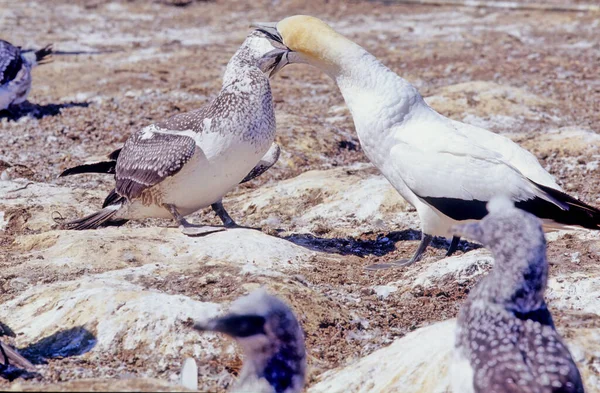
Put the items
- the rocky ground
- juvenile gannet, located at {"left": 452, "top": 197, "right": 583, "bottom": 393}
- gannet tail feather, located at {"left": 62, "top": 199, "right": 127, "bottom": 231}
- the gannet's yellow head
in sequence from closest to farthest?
juvenile gannet, located at {"left": 452, "top": 197, "right": 583, "bottom": 393} < the rocky ground < the gannet's yellow head < gannet tail feather, located at {"left": 62, "top": 199, "right": 127, "bottom": 231}

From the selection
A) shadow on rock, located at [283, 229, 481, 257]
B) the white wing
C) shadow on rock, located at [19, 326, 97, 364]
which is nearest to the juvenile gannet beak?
the white wing

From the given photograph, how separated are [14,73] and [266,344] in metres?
9.39

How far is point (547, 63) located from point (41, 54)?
7.43 m

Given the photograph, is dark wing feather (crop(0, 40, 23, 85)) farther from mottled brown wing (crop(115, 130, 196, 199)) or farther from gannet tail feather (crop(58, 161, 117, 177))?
mottled brown wing (crop(115, 130, 196, 199))

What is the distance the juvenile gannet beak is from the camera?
736 centimetres

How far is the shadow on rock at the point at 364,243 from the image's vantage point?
7773 millimetres

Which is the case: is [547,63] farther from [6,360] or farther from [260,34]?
[6,360]

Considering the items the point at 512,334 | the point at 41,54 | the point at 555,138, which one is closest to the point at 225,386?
the point at 512,334

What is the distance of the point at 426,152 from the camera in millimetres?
6836

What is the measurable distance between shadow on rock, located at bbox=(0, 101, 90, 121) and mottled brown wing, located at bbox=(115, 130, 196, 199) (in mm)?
4805

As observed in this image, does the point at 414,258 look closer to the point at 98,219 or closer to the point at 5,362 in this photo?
the point at 98,219

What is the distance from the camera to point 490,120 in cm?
1171

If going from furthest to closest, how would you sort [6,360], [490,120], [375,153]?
1. [490,120]
2. [375,153]
3. [6,360]

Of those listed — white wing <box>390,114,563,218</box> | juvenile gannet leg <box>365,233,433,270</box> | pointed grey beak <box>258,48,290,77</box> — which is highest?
pointed grey beak <box>258,48,290,77</box>
